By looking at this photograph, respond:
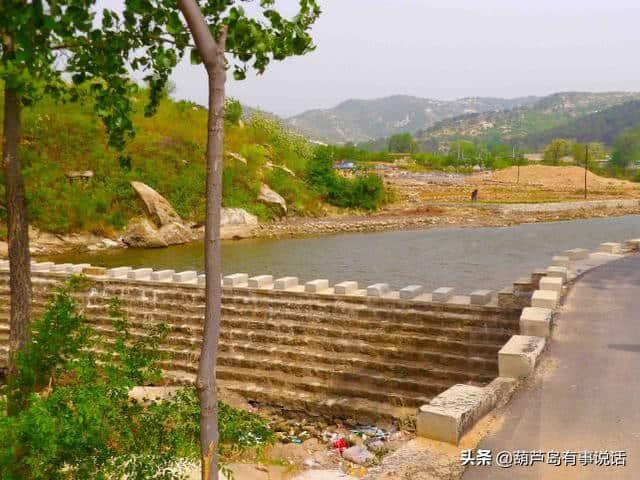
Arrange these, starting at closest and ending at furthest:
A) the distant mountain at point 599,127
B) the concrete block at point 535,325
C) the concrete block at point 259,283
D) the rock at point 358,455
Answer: the rock at point 358,455
the concrete block at point 535,325
the concrete block at point 259,283
the distant mountain at point 599,127

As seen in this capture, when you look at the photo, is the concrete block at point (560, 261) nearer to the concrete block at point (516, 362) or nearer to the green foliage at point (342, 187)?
the concrete block at point (516, 362)

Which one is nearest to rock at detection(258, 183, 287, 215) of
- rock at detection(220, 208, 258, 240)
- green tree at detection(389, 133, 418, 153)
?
rock at detection(220, 208, 258, 240)

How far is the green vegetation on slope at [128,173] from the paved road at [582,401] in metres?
21.7

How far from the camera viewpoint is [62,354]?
5.98m

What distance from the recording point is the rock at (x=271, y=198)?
36.7 metres

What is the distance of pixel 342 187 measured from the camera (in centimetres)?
4384

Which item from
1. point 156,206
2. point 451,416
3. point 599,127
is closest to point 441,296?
point 451,416

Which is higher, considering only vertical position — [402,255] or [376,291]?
[376,291]

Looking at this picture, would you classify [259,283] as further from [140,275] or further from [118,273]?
[118,273]

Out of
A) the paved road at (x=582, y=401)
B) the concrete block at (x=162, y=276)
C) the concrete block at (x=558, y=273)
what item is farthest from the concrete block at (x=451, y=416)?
the concrete block at (x=162, y=276)

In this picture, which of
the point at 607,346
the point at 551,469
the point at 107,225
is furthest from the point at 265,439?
the point at 107,225

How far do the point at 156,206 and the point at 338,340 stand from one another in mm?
21978

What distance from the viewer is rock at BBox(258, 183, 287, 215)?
36719 mm

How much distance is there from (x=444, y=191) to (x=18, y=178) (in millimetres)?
53049
